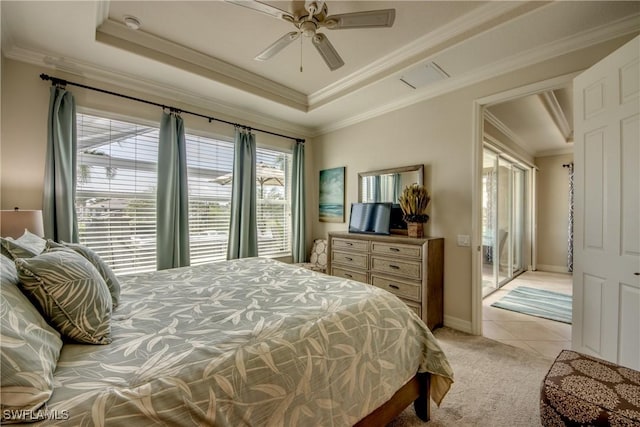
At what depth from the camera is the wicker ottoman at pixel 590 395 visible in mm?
1081

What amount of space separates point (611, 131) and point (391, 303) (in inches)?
77.0

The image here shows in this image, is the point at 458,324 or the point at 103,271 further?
the point at 458,324

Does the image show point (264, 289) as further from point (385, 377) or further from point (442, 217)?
point (442, 217)

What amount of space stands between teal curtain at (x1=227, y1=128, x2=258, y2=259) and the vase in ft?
6.84

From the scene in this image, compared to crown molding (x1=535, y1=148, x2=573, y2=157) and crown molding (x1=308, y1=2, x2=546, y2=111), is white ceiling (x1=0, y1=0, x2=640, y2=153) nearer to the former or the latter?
crown molding (x1=308, y1=2, x2=546, y2=111)

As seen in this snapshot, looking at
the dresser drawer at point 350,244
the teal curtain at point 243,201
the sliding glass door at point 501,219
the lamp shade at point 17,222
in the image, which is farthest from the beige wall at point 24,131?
the sliding glass door at point 501,219

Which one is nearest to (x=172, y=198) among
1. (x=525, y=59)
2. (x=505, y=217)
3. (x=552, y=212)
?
(x=525, y=59)

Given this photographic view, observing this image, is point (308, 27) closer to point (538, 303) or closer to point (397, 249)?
point (397, 249)

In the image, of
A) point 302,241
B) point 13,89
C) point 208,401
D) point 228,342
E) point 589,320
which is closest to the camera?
point 208,401

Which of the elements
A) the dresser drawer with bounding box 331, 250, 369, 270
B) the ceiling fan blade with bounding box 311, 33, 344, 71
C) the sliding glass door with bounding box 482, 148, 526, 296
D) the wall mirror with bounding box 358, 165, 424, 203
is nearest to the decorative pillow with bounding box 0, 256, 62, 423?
the ceiling fan blade with bounding box 311, 33, 344, 71

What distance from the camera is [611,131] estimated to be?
1.85m

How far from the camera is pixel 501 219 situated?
483cm

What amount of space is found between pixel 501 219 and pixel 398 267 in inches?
123

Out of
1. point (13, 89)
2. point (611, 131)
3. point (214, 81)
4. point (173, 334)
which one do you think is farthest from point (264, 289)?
point (13, 89)
